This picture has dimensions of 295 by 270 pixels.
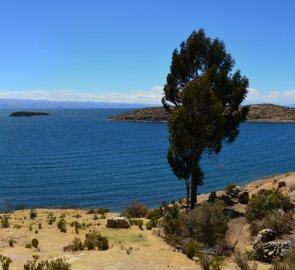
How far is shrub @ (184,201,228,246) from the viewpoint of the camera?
2308 centimetres

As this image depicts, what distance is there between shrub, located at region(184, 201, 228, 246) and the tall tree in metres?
8.37

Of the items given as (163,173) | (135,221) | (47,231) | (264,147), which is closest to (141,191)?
(163,173)

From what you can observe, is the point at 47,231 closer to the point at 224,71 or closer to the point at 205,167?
the point at 224,71

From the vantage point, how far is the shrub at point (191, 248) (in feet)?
65.3

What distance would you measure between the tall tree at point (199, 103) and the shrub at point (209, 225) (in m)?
8.37

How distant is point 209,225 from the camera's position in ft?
76.6

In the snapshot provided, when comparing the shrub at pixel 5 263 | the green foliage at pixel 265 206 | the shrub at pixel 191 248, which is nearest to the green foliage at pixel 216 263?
the shrub at pixel 191 248

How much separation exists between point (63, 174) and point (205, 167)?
25.3 m

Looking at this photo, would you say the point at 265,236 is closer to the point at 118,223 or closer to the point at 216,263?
the point at 216,263

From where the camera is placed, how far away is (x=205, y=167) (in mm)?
70312

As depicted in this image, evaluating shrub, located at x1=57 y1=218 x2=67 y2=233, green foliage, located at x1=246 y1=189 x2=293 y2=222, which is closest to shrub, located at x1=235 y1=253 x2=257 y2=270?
green foliage, located at x1=246 y1=189 x2=293 y2=222

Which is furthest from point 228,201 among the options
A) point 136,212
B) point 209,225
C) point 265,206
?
point 209,225

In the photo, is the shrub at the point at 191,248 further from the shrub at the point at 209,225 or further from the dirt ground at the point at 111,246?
the shrub at the point at 209,225

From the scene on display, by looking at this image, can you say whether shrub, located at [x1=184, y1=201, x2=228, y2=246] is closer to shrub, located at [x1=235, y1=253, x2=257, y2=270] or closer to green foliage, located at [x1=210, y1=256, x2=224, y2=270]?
green foliage, located at [x1=210, y1=256, x2=224, y2=270]
